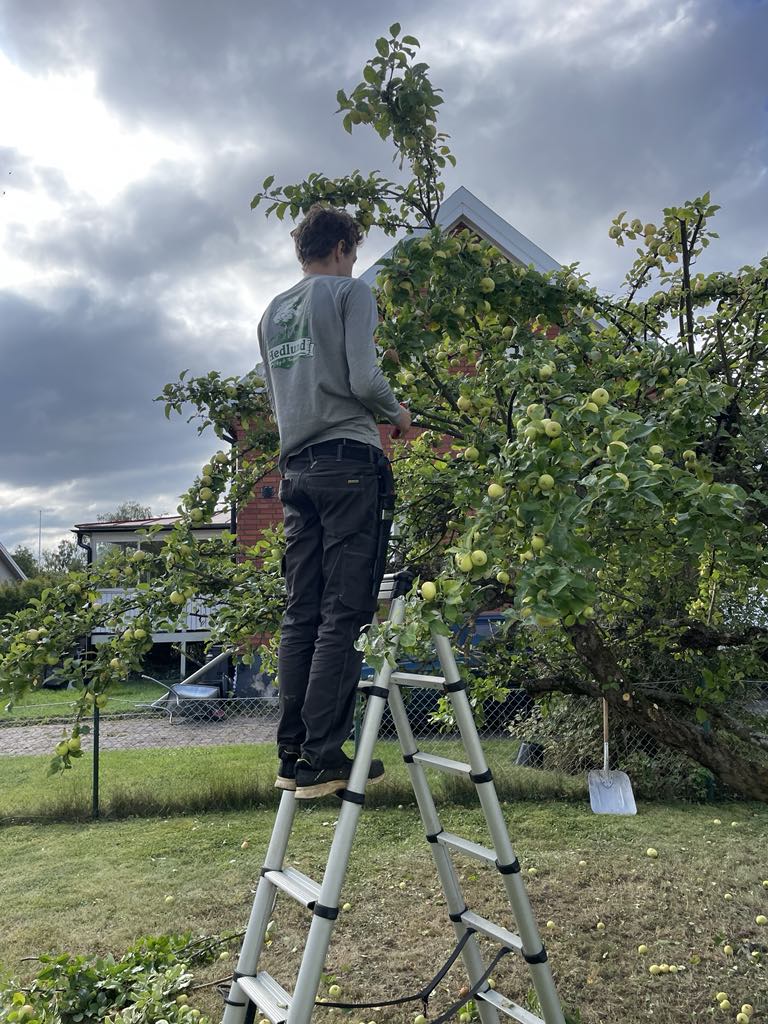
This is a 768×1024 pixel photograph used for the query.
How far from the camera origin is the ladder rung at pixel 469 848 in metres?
2.63

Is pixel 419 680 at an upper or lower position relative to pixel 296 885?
upper

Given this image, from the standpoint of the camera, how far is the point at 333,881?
2.17 metres

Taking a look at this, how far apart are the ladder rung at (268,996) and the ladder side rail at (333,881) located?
0.35 ft

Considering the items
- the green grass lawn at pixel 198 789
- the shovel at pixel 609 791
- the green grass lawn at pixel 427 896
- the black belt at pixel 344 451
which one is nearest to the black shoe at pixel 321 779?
the black belt at pixel 344 451

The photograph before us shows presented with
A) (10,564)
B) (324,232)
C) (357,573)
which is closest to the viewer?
(357,573)

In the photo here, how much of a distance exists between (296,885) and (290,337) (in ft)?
6.03

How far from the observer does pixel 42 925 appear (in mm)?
4562

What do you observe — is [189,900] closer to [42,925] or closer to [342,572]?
[42,925]

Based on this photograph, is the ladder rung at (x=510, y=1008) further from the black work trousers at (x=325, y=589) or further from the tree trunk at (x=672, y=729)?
the tree trunk at (x=672, y=729)

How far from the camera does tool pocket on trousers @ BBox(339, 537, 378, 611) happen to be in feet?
8.08

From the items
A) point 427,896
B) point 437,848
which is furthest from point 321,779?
point 427,896

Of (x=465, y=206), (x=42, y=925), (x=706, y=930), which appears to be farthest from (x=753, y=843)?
(x=465, y=206)

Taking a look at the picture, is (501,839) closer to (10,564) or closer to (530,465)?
(530,465)

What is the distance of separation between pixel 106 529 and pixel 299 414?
19.4m
